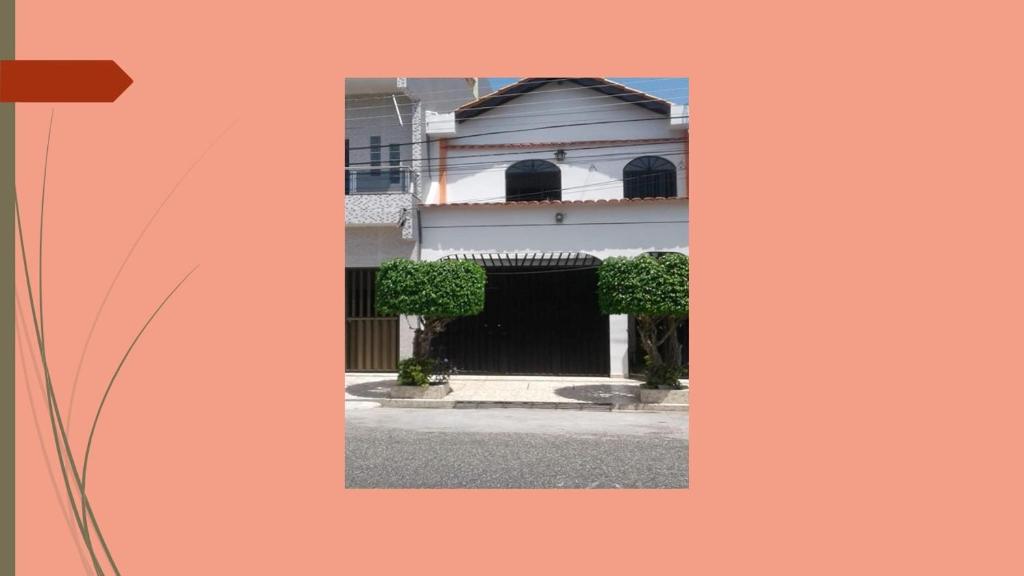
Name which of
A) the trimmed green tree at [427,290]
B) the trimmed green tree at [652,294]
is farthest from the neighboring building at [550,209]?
the trimmed green tree at [652,294]

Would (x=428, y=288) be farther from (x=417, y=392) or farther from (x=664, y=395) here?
(x=664, y=395)

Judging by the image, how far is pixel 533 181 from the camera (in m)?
12.5

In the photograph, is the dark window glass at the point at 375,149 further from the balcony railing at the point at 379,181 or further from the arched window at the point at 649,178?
the arched window at the point at 649,178

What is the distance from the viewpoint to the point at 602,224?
12.1 metres

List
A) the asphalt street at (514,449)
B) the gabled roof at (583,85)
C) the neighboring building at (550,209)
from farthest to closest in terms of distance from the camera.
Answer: the neighboring building at (550,209)
the gabled roof at (583,85)
the asphalt street at (514,449)

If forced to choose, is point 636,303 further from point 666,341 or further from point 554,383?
point 554,383

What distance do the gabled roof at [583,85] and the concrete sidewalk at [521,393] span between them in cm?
503

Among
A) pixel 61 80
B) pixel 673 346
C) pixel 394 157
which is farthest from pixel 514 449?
pixel 394 157

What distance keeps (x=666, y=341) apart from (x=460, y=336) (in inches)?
157

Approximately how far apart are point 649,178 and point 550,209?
1.98 meters

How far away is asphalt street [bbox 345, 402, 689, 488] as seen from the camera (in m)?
4.88

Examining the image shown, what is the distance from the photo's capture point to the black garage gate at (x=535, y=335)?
12.5m

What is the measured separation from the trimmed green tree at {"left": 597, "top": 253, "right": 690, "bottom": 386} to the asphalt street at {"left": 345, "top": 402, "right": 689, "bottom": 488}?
42.5 inches

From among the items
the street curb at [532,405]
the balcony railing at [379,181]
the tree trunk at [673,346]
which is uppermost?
the balcony railing at [379,181]
